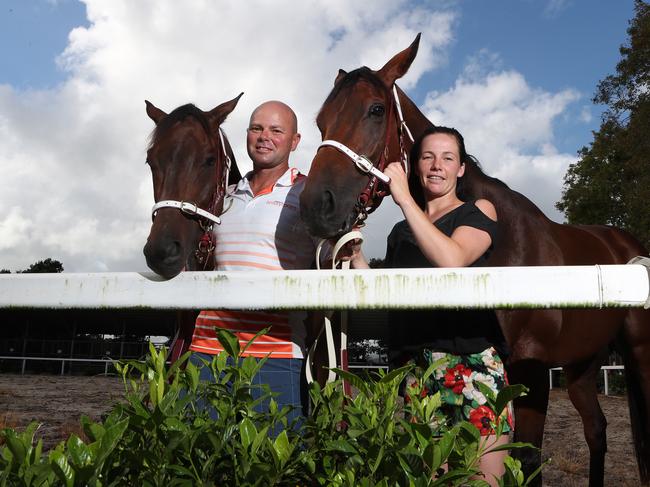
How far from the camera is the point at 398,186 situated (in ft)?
7.07

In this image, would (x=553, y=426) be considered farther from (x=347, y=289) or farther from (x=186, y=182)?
(x=347, y=289)

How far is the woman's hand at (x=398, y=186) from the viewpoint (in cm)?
203

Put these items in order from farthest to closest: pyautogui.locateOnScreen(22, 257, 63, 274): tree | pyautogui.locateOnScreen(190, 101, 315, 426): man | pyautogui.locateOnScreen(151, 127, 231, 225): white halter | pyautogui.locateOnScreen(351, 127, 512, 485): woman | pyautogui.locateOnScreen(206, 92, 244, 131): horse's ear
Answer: pyautogui.locateOnScreen(22, 257, 63, 274): tree < pyautogui.locateOnScreen(206, 92, 244, 131): horse's ear < pyautogui.locateOnScreen(151, 127, 231, 225): white halter < pyautogui.locateOnScreen(190, 101, 315, 426): man < pyautogui.locateOnScreen(351, 127, 512, 485): woman

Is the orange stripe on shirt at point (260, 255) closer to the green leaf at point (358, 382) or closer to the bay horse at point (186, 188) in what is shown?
the bay horse at point (186, 188)

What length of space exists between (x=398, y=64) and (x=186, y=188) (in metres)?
1.30

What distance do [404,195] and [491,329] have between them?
2.01 feet

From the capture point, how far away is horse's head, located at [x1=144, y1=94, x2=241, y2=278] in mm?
2438

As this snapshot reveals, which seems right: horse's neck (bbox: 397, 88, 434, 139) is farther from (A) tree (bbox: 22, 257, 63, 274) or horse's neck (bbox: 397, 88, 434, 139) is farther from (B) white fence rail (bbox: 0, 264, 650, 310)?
(A) tree (bbox: 22, 257, 63, 274)

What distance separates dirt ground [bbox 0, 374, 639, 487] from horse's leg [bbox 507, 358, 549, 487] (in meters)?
2.16

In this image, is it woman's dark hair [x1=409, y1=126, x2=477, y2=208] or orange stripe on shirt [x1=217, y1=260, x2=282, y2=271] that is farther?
woman's dark hair [x1=409, y1=126, x2=477, y2=208]

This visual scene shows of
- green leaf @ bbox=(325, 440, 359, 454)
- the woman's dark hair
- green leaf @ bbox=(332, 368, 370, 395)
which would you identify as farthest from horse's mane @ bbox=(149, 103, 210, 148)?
green leaf @ bbox=(325, 440, 359, 454)

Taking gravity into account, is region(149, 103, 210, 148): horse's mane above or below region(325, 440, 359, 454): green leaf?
above

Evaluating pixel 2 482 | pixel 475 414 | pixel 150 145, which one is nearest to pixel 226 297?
pixel 2 482

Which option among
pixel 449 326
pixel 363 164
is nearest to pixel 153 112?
pixel 363 164
